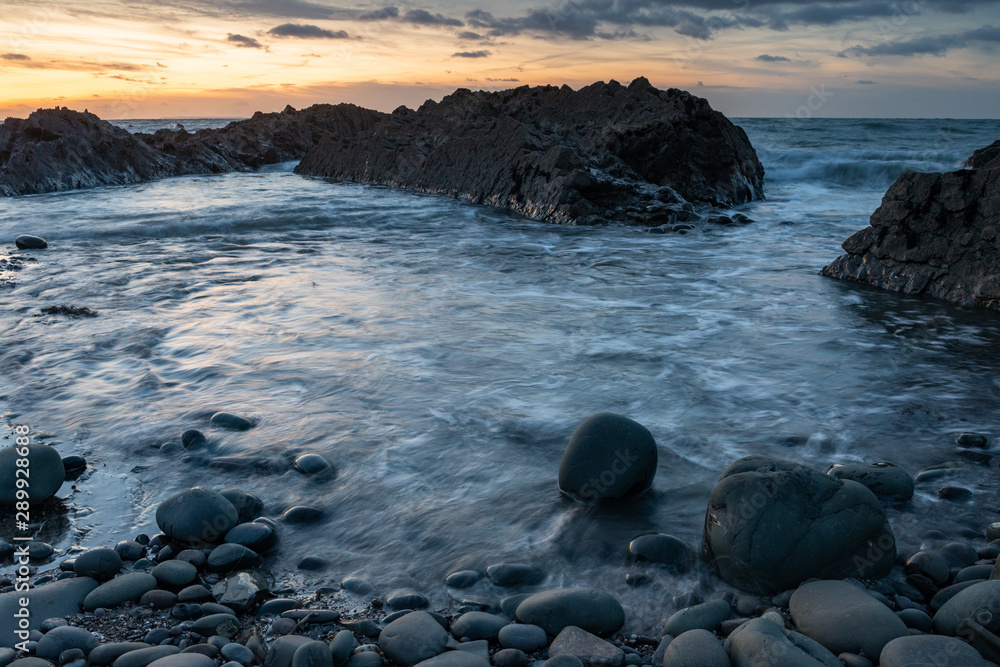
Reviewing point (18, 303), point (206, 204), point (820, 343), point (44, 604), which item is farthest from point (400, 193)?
point (44, 604)

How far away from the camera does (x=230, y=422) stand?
4.41 m

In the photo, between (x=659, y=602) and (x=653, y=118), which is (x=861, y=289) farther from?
(x=653, y=118)

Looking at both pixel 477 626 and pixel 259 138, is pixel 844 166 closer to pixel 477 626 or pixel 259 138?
pixel 477 626

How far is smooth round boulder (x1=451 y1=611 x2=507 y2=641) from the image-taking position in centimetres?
258

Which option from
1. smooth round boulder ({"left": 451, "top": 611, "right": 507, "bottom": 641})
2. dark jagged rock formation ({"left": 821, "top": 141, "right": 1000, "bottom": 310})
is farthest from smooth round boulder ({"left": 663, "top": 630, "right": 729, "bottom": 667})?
dark jagged rock formation ({"left": 821, "top": 141, "right": 1000, "bottom": 310})

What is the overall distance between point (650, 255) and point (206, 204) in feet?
40.0

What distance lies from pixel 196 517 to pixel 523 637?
1.65 m

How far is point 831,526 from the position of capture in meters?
2.80

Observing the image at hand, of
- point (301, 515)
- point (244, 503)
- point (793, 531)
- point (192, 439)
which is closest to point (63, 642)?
point (244, 503)

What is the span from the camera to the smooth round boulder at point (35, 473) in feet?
11.1

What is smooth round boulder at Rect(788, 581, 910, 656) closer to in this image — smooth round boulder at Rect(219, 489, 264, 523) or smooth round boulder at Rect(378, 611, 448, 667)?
smooth round boulder at Rect(378, 611, 448, 667)

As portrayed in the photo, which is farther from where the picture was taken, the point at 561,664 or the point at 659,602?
the point at 659,602

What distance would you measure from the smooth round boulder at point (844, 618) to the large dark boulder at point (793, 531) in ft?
0.39

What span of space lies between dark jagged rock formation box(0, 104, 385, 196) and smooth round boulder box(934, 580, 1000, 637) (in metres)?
23.9
